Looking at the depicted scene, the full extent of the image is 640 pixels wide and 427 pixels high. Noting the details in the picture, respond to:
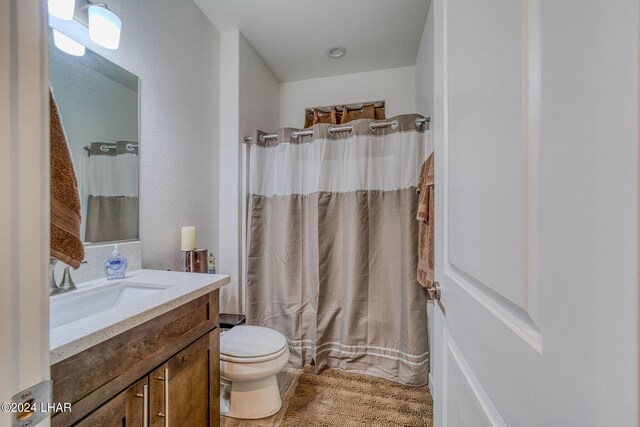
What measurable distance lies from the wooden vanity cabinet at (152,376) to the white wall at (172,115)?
→ 673mm

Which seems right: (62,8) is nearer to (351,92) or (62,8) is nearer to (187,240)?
(187,240)

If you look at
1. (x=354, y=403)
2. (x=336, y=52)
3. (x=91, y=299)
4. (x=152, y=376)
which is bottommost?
(x=354, y=403)

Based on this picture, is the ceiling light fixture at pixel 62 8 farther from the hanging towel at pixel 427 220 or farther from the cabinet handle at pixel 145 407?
the hanging towel at pixel 427 220

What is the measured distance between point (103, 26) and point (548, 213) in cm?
166

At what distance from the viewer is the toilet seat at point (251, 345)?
4.47 feet

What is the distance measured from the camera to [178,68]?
1638 millimetres

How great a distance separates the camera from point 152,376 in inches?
31.3

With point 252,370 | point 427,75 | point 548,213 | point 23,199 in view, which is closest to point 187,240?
point 252,370

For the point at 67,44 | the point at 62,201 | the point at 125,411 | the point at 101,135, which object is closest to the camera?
the point at 62,201

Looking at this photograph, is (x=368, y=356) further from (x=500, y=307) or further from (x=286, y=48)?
(x=286, y=48)

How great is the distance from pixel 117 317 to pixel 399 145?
1755mm

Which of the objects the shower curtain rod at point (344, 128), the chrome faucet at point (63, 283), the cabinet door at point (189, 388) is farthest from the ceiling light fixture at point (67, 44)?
the cabinet door at point (189, 388)

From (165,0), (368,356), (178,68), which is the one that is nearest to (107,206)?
(178,68)

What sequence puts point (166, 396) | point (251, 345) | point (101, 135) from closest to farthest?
point (166, 396) < point (101, 135) < point (251, 345)
